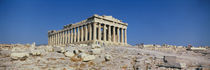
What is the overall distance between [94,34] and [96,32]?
23.1 feet

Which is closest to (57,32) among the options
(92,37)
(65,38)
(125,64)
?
(65,38)

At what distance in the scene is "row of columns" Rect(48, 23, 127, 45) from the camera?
4944cm

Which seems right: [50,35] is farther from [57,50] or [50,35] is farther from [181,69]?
[181,69]

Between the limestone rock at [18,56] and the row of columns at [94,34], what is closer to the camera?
the limestone rock at [18,56]

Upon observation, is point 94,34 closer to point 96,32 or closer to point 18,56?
point 96,32

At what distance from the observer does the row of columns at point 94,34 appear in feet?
162

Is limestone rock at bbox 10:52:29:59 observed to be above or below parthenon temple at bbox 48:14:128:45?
below

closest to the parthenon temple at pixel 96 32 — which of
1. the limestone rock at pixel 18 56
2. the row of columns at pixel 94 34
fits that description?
the row of columns at pixel 94 34

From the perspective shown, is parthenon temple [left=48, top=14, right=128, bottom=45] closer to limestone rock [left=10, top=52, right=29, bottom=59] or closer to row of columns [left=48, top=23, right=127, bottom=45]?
row of columns [left=48, top=23, right=127, bottom=45]

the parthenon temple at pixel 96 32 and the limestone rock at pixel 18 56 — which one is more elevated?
the parthenon temple at pixel 96 32

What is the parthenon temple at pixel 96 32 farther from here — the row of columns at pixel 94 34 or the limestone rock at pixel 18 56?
the limestone rock at pixel 18 56

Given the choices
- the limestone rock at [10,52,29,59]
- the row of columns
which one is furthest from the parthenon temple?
the limestone rock at [10,52,29,59]

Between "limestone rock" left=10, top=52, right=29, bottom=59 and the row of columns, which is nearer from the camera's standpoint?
"limestone rock" left=10, top=52, right=29, bottom=59

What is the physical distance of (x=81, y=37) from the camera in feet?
175
